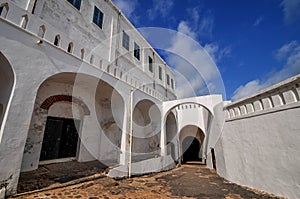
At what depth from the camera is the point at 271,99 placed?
12.0 ft

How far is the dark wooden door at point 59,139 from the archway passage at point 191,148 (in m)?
12.4

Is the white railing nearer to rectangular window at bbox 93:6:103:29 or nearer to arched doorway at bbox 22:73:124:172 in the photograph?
arched doorway at bbox 22:73:124:172

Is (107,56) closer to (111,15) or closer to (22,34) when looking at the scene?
(111,15)

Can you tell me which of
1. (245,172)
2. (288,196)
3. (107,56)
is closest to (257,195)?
(288,196)

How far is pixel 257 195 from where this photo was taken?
363 centimetres

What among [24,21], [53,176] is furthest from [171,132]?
[24,21]

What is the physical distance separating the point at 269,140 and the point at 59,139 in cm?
740

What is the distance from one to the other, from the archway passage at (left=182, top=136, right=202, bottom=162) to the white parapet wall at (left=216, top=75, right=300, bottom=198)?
10.6 meters

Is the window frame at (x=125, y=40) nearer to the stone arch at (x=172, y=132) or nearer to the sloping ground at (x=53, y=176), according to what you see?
the stone arch at (x=172, y=132)

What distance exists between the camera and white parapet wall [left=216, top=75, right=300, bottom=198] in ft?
9.96

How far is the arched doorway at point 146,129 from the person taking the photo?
895 centimetres

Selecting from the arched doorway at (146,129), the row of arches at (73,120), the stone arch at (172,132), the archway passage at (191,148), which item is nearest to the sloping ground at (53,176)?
the row of arches at (73,120)

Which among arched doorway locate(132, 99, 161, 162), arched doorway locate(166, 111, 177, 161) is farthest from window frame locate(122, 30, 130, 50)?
arched doorway locate(166, 111, 177, 161)

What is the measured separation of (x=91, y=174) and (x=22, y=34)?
4.62 m
